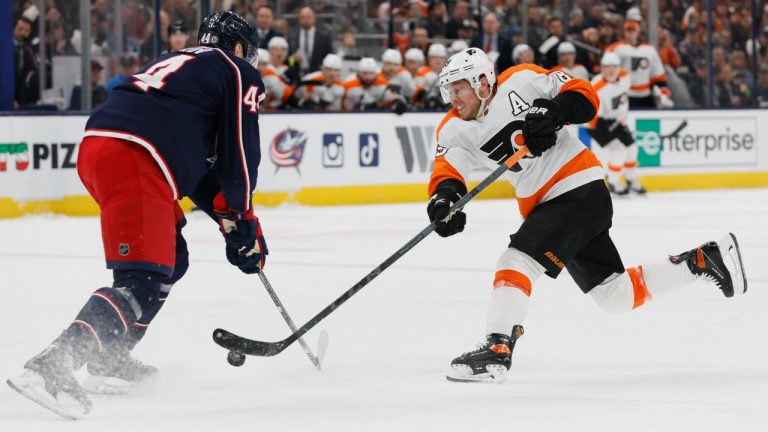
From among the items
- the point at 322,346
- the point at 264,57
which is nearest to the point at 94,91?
the point at 264,57

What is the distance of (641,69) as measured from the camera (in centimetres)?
1320

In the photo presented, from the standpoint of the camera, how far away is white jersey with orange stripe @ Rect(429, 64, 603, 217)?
13.3 feet

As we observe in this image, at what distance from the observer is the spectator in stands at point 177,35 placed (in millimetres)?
10461

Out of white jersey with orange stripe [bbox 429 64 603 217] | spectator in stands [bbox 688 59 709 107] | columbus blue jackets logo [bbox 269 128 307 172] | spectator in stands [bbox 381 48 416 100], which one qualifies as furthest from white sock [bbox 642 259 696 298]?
spectator in stands [bbox 688 59 709 107]

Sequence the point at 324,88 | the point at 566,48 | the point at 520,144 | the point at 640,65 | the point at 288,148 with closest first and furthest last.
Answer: the point at 520,144, the point at 288,148, the point at 324,88, the point at 566,48, the point at 640,65

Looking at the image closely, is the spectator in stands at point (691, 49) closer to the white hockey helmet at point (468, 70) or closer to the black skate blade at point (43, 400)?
the white hockey helmet at point (468, 70)

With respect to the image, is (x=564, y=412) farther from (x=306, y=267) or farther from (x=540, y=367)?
(x=306, y=267)

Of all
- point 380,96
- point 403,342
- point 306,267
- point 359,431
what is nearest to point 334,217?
point 380,96

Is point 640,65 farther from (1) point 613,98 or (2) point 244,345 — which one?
(2) point 244,345

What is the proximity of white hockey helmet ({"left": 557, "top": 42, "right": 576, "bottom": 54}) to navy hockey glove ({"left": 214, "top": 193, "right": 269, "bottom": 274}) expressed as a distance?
9.32m

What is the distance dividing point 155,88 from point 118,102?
0.10 meters

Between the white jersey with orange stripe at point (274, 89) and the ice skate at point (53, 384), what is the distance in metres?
8.20

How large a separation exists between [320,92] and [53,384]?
28.2 ft

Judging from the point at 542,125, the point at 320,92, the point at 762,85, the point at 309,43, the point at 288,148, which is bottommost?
the point at 288,148
